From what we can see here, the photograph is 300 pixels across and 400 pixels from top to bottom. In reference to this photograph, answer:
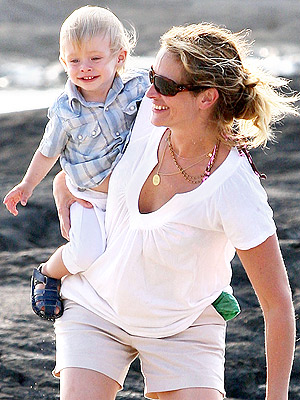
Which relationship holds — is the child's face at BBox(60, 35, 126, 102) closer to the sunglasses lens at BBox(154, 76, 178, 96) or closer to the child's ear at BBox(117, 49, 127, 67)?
the child's ear at BBox(117, 49, 127, 67)

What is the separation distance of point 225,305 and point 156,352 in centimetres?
24

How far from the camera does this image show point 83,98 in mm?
2854

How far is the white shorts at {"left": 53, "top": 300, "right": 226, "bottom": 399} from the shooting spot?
2.62 metres

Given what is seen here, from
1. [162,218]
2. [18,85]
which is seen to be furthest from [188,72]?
[18,85]

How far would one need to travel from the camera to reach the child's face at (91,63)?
2729 millimetres

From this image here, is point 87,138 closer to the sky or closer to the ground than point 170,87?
closer to the ground

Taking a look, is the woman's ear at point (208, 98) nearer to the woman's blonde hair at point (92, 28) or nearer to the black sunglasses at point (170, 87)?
the black sunglasses at point (170, 87)

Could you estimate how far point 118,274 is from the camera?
2.64m

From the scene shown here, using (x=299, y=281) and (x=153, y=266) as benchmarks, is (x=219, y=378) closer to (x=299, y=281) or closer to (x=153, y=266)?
(x=153, y=266)

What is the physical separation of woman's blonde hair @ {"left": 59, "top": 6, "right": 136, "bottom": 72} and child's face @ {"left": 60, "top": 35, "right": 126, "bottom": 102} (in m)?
0.02

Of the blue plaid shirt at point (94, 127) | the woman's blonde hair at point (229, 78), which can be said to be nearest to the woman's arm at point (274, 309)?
the woman's blonde hair at point (229, 78)

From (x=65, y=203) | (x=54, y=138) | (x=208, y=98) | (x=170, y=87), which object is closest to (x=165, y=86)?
(x=170, y=87)

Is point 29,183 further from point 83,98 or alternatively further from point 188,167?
point 188,167

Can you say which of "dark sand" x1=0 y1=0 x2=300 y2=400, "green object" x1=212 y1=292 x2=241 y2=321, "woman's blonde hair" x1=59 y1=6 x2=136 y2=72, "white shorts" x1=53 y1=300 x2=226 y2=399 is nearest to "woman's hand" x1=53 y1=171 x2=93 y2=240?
"white shorts" x1=53 y1=300 x2=226 y2=399
